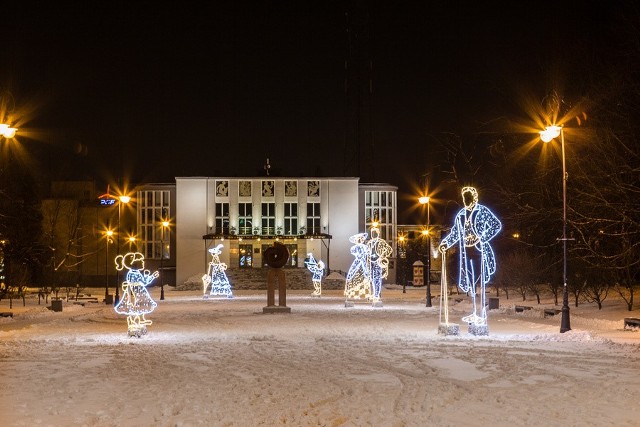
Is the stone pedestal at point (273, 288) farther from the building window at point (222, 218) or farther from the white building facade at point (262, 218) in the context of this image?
the building window at point (222, 218)

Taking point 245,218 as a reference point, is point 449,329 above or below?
below

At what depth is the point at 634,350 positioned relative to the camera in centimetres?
1731

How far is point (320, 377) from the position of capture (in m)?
13.8

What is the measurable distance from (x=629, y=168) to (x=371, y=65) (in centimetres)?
5235

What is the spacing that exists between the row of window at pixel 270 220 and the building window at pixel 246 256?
1686mm

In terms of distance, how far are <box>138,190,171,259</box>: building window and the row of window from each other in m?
6.27

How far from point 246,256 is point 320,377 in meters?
66.3

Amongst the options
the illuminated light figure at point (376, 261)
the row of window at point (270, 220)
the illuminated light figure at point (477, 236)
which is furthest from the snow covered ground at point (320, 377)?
the row of window at point (270, 220)

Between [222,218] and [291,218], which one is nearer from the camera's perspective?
[222,218]

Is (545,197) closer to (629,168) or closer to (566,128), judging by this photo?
(566,128)

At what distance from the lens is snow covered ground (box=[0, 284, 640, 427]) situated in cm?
1045

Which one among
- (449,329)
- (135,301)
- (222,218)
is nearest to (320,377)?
(449,329)

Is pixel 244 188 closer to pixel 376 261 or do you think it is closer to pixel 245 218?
pixel 245 218

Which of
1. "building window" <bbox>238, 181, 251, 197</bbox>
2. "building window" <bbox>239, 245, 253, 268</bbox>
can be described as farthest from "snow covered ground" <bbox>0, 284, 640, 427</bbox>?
"building window" <bbox>239, 245, 253, 268</bbox>
